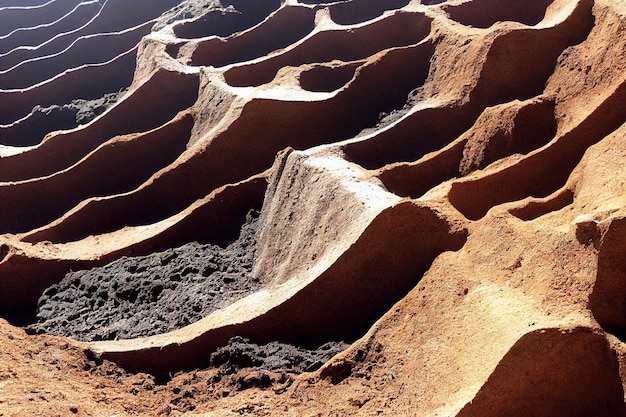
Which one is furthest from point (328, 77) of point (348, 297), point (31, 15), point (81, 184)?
point (31, 15)

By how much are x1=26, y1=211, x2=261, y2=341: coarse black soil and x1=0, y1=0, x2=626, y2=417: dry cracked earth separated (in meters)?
0.05

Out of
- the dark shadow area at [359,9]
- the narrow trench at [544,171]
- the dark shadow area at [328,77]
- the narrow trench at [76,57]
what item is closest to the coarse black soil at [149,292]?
the narrow trench at [544,171]

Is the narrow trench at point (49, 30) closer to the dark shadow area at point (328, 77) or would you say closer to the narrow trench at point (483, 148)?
the dark shadow area at point (328, 77)

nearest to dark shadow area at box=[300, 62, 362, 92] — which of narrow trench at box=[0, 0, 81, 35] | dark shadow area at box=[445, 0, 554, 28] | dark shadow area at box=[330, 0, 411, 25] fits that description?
dark shadow area at box=[445, 0, 554, 28]

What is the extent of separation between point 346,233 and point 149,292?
15.3 feet

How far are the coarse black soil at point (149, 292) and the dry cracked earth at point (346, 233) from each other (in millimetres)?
51

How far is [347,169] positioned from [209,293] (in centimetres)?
374

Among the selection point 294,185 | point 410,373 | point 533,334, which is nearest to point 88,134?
point 294,185

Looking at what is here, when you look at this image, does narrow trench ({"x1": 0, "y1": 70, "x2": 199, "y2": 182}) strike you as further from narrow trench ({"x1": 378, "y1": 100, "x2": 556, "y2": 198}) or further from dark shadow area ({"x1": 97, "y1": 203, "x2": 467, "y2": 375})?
dark shadow area ({"x1": 97, "y1": 203, "x2": 467, "y2": 375})

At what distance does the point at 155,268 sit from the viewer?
1334cm

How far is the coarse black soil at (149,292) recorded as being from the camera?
11734 mm

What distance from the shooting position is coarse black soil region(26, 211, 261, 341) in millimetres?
11734

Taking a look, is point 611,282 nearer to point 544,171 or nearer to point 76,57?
point 544,171

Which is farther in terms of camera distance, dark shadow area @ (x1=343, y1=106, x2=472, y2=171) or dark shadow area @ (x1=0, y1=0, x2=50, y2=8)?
dark shadow area @ (x1=0, y1=0, x2=50, y2=8)
